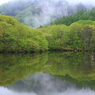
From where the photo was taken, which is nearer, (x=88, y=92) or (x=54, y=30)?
(x=88, y=92)

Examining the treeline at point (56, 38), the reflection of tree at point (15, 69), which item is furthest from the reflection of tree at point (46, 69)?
the treeline at point (56, 38)

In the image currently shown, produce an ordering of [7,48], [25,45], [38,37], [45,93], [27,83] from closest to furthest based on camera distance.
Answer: [45,93]
[27,83]
[7,48]
[25,45]
[38,37]

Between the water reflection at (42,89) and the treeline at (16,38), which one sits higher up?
the treeline at (16,38)

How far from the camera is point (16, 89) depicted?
13.5 meters

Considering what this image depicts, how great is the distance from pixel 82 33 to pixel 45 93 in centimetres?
7807

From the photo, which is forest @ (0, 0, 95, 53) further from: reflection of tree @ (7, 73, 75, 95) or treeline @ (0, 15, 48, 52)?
reflection of tree @ (7, 73, 75, 95)

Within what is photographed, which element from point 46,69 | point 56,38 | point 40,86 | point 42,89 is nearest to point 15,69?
point 46,69

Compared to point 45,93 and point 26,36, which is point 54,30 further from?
point 45,93

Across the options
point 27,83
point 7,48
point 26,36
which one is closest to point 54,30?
point 26,36

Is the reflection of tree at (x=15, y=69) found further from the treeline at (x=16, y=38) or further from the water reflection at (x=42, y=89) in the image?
the treeline at (x=16, y=38)

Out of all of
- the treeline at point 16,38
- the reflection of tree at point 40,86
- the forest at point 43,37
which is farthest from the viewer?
the forest at point 43,37

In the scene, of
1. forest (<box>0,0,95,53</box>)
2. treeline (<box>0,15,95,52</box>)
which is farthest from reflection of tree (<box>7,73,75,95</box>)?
treeline (<box>0,15,95,52</box>)

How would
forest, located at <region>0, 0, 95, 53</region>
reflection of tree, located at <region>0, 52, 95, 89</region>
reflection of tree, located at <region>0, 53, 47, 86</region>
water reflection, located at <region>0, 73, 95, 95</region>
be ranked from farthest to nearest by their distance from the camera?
forest, located at <region>0, 0, 95, 53</region> < reflection of tree, located at <region>0, 52, 95, 89</region> < reflection of tree, located at <region>0, 53, 47, 86</region> < water reflection, located at <region>0, 73, 95, 95</region>

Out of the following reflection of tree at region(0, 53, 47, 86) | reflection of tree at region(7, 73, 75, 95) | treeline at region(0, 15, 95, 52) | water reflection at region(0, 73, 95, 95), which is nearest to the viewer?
water reflection at region(0, 73, 95, 95)
